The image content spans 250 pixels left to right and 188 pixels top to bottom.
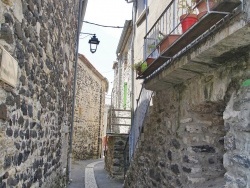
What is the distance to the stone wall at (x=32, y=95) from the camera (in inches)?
93.1

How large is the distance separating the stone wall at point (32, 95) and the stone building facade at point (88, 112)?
8592 millimetres

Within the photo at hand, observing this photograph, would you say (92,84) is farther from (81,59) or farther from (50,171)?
(50,171)

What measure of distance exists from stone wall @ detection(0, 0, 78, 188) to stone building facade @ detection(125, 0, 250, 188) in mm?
1641

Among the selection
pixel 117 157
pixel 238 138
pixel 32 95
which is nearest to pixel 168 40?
pixel 238 138

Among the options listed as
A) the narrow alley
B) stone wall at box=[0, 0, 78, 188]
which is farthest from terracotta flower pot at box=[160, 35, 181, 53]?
stone wall at box=[0, 0, 78, 188]

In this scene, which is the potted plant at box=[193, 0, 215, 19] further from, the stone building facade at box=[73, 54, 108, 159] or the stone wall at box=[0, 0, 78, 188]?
the stone building facade at box=[73, 54, 108, 159]

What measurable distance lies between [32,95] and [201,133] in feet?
7.13

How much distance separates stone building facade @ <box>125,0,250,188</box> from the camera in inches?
89.5

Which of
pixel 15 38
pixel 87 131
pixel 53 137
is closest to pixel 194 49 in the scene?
pixel 15 38

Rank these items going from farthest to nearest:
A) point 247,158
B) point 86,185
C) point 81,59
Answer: point 81,59 → point 86,185 → point 247,158

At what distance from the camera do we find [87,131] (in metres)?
15.5

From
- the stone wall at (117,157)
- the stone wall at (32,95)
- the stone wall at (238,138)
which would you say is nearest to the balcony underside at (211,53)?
the stone wall at (238,138)

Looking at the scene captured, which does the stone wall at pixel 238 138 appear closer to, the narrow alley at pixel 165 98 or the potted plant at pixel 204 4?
the narrow alley at pixel 165 98

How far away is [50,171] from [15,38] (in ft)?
9.71
